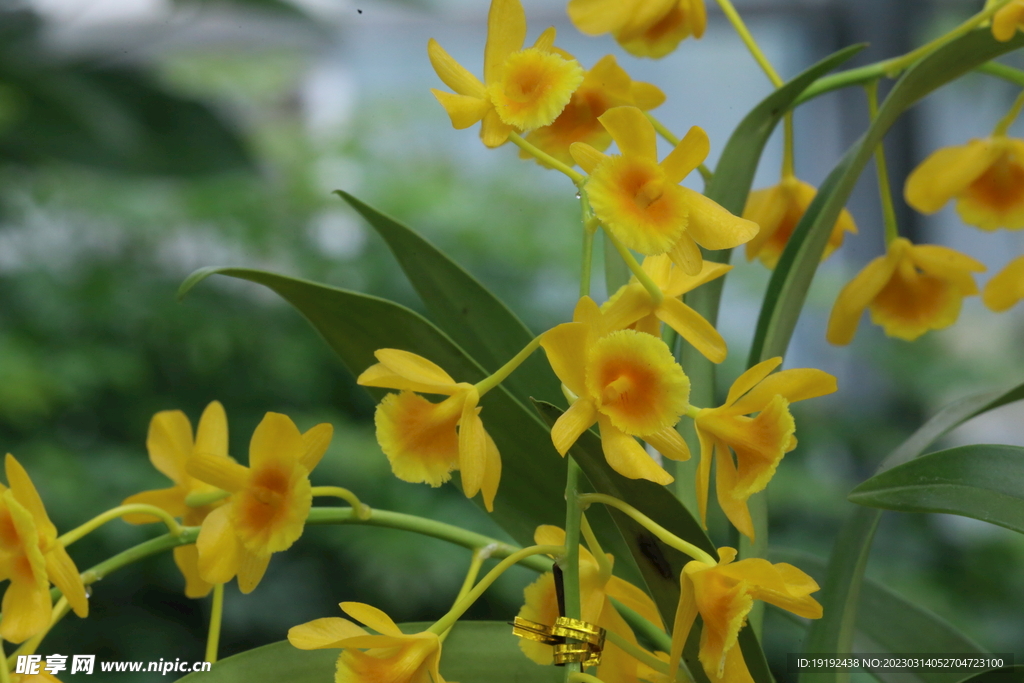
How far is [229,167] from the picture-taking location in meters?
1.33

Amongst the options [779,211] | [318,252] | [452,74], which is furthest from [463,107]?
[318,252]

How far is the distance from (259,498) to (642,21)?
0.26m

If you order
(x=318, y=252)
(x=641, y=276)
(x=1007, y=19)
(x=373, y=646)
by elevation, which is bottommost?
(x=373, y=646)

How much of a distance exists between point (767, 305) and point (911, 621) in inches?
7.4

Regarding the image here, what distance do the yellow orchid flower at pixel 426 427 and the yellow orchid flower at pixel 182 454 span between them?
11 cm

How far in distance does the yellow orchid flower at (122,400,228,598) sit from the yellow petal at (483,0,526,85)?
173 millimetres

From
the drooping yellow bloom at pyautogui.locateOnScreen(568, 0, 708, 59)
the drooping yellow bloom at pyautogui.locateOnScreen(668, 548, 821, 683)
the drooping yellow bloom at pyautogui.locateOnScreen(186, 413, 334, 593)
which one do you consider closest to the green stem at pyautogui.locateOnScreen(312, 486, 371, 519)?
the drooping yellow bloom at pyautogui.locateOnScreen(186, 413, 334, 593)

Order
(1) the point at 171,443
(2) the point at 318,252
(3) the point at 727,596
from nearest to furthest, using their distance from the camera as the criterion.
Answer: (3) the point at 727,596
(1) the point at 171,443
(2) the point at 318,252

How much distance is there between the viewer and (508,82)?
10.6 inches

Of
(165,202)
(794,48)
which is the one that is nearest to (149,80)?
(165,202)

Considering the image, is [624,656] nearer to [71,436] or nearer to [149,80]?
[149,80]

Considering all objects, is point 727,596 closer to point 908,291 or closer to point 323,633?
point 323,633

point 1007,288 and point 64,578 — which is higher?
point 1007,288

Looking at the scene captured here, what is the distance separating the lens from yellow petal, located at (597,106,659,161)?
0.24 meters
